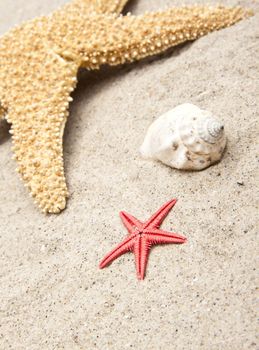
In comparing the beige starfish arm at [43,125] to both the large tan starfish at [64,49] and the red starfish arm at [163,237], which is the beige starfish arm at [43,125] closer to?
the large tan starfish at [64,49]

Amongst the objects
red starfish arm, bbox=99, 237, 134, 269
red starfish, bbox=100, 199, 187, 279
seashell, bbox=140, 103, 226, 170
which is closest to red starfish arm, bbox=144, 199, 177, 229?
red starfish, bbox=100, 199, 187, 279

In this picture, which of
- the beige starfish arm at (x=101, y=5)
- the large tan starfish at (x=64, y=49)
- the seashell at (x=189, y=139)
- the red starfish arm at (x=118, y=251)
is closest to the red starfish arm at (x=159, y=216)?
the red starfish arm at (x=118, y=251)

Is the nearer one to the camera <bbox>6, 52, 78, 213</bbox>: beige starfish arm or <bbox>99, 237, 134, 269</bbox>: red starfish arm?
<bbox>99, 237, 134, 269</bbox>: red starfish arm

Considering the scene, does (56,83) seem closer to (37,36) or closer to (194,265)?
(37,36)

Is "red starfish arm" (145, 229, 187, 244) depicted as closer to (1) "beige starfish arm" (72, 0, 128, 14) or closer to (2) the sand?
(2) the sand

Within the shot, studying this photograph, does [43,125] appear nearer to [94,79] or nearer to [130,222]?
[94,79]

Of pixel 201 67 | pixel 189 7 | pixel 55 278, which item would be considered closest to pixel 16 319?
pixel 55 278
